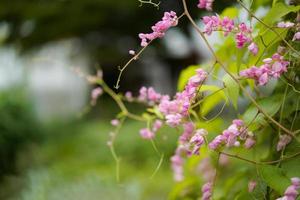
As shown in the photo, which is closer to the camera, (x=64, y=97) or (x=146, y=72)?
(x=146, y=72)

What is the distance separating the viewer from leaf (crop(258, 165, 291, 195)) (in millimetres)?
929

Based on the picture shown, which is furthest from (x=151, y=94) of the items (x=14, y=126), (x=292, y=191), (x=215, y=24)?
(x=14, y=126)

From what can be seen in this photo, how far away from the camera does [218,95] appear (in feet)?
4.33

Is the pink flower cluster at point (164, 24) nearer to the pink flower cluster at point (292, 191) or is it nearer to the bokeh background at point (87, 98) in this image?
the pink flower cluster at point (292, 191)

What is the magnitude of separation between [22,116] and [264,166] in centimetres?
294

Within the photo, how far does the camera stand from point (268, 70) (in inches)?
35.5

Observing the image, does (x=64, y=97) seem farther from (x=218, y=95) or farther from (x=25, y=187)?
(x=218, y=95)

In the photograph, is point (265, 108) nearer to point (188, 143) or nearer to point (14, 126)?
point (188, 143)

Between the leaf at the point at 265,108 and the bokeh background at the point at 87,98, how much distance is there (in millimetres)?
1500

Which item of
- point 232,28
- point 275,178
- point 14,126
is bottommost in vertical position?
point 14,126

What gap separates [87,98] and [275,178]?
708 centimetres

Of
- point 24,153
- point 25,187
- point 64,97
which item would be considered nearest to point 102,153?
point 24,153

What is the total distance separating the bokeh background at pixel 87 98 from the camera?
310cm

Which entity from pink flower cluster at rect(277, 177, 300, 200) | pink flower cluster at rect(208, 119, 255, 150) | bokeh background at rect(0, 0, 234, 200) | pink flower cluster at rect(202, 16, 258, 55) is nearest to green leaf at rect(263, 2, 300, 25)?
pink flower cluster at rect(202, 16, 258, 55)
